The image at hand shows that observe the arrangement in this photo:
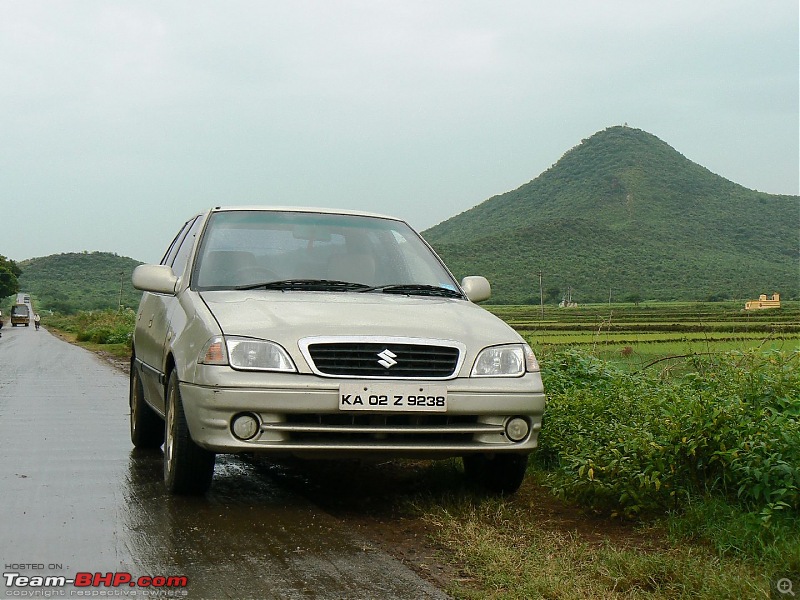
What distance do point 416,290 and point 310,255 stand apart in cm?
77

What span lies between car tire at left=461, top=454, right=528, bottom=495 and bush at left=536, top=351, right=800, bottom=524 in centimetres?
28

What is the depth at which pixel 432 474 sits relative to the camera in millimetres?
6742

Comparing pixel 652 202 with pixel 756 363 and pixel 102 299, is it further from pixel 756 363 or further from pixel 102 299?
pixel 756 363

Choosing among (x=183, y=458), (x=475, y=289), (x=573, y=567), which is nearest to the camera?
(x=573, y=567)

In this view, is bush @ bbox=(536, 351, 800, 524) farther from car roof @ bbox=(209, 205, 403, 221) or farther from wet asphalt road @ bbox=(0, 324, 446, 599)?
car roof @ bbox=(209, 205, 403, 221)

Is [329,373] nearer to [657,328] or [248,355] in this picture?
[248,355]

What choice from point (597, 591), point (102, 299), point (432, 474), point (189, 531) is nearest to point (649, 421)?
point (432, 474)

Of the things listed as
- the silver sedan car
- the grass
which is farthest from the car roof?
the grass

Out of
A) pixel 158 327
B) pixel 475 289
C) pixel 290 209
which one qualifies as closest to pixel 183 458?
pixel 158 327

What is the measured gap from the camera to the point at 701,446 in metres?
5.36

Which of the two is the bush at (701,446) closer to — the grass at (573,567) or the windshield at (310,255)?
the grass at (573,567)

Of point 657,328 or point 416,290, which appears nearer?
point 416,290

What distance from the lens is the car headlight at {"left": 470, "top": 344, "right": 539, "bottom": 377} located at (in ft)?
18.1

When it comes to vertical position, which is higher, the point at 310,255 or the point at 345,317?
the point at 310,255
